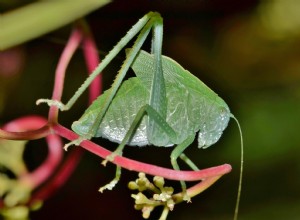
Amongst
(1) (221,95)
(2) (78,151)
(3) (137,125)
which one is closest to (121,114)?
(3) (137,125)

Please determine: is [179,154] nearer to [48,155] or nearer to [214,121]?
[214,121]

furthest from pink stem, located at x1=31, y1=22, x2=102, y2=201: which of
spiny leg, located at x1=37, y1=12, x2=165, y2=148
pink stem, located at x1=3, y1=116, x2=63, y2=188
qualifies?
spiny leg, located at x1=37, y1=12, x2=165, y2=148

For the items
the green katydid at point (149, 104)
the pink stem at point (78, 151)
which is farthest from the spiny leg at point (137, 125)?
the pink stem at point (78, 151)

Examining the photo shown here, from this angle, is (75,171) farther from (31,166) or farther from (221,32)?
(221,32)

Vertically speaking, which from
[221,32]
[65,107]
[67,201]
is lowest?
[67,201]

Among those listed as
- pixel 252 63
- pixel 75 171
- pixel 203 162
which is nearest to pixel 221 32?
pixel 252 63

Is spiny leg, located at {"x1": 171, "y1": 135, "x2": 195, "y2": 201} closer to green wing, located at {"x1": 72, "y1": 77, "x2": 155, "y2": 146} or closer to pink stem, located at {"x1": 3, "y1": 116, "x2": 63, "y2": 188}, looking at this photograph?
green wing, located at {"x1": 72, "y1": 77, "x2": 155, "y2": 146}
